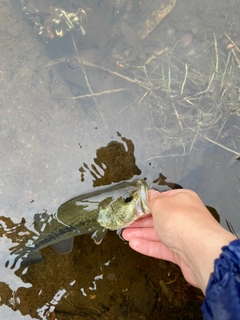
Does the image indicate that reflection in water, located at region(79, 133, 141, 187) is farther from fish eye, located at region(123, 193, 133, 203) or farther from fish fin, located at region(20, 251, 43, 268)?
fish fin, located at region(20, 251, 43, 268)

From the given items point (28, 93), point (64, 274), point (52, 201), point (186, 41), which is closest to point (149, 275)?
point (64, 274)

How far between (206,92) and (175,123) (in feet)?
1.65

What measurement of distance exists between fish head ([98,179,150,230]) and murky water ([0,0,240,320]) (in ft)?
1.25

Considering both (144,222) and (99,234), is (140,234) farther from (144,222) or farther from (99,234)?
(99,234)

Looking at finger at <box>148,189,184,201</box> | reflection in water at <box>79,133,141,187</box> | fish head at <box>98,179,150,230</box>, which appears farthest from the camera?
reflection in water at <box>79,133,141,187</box>

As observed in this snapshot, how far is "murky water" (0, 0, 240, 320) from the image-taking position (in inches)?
149

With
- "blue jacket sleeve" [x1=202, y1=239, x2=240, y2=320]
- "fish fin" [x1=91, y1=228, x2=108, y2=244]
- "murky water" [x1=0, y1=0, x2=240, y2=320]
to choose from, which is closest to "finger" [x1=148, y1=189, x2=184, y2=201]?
"murky water" [x1=0, y1=0, x2=240, y2=320]

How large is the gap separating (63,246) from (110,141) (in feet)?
4.22

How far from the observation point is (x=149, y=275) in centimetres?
382

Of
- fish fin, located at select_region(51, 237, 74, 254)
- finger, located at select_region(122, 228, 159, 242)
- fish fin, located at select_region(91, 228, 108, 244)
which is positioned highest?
finger, located at select_region(122, 228, 159, 242)

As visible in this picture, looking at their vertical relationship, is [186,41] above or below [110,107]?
above

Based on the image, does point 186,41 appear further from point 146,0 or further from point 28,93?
point 28,93

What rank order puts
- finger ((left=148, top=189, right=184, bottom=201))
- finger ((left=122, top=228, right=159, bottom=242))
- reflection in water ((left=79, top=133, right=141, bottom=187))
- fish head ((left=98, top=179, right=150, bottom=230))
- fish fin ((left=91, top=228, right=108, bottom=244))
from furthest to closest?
reflection in water ((left=79, top=133, right=141, bottom=187)) < fish fin ((left=91, top=228, right=108, bottom=244)) < finger ((left=122, top=228, right=159, bottom=242)) < fish head ((left=98, top=179, right=150, bottom=230)) < finger ((left=148, top=189, right=184, bottom=201))

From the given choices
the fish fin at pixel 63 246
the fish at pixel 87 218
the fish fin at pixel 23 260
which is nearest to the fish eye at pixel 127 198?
the fish at pixel 87 218
